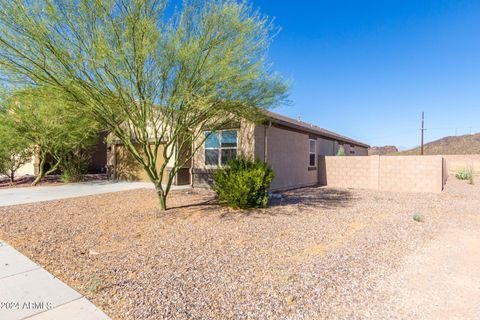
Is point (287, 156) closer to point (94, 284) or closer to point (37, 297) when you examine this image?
point (94, 284)

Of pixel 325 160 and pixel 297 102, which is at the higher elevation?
pixel 297 102

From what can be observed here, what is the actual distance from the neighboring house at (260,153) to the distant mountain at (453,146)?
49373 mm

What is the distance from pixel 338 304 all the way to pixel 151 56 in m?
6.28

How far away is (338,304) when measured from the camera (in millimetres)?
3109

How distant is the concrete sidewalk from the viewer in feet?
9.14

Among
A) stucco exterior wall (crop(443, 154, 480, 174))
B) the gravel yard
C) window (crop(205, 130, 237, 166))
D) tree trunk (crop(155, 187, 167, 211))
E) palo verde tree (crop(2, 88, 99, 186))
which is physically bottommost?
the gravel yard

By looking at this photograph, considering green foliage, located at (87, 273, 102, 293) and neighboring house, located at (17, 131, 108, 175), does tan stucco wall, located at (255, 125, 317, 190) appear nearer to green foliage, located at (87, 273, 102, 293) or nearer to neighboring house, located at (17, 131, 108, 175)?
green foliage, located at (87, 273, 102, 293)

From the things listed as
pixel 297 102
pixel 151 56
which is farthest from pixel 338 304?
pixel 297 102

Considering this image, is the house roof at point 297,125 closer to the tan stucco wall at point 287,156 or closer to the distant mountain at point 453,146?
the tan stucco wall at point 287,156

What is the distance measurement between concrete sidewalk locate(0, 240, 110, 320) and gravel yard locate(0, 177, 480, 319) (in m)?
0.15

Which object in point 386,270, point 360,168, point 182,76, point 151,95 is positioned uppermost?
point 182,76

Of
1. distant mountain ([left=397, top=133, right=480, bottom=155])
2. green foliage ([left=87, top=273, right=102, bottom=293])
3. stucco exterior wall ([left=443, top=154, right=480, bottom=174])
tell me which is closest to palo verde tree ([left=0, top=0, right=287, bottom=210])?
green foliage ([left=87, top=273, right=102, bottom=293])

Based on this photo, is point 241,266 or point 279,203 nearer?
point 241,266

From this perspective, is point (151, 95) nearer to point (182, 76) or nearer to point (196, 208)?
point (182, 76)
